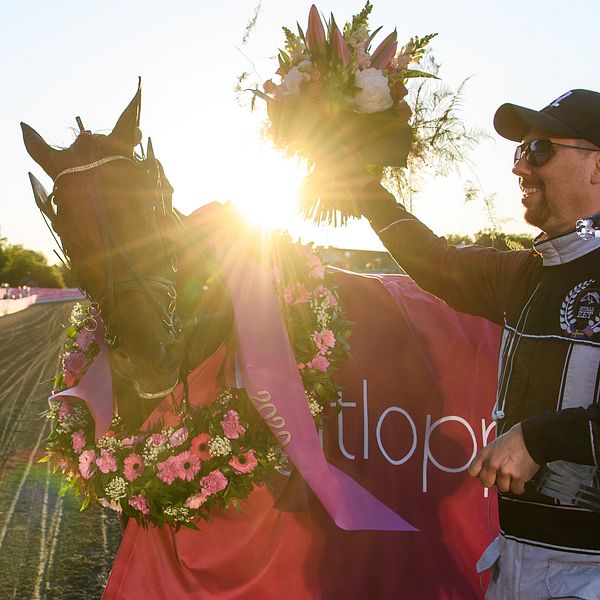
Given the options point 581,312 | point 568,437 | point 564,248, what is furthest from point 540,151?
point 568,437

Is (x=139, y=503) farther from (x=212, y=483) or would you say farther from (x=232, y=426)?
(x=232, y=426)

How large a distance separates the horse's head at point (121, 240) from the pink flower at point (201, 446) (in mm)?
319

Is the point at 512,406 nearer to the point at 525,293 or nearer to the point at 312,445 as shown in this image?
the point at 525,293

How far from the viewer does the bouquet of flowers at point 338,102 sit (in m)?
3.41

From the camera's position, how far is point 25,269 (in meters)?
76.2

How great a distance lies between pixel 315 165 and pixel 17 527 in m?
4.36

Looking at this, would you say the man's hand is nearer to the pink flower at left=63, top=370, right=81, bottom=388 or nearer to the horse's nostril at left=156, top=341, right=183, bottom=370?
the horse's nostril at left=156, top=341, right=183, bottom=370

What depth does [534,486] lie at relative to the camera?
239cm

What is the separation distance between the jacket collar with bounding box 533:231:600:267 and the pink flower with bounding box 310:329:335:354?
123cm

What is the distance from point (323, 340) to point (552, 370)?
53.3 inches

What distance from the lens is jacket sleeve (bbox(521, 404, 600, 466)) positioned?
2.16m

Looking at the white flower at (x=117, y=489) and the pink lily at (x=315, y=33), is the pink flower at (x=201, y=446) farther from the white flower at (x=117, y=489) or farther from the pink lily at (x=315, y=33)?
the pink lily at (x=315, y=33)

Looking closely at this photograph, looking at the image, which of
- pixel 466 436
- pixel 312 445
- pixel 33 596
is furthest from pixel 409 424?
pixel 33 596

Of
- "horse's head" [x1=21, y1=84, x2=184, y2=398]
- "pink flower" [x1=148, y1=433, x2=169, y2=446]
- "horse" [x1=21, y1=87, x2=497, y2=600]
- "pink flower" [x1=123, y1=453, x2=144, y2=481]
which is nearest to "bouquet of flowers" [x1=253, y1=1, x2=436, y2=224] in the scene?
"horse" [x1=21, y1=87, x2=497, y2=600]
